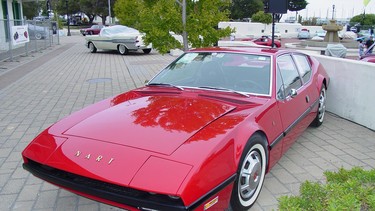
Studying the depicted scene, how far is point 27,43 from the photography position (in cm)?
1692

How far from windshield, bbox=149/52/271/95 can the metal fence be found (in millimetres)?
12190

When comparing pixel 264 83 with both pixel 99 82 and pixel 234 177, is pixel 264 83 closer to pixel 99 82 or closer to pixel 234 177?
pixel 234 177

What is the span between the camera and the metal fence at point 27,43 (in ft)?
45.9

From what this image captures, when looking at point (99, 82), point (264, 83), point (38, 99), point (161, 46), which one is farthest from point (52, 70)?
point (264, 83)

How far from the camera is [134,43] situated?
17766 millimetres

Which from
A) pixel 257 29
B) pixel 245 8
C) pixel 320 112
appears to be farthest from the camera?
pixel 245 8

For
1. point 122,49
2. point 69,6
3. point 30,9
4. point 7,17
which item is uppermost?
point 69,6

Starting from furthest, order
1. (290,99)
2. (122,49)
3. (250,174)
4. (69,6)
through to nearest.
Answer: (69,6) < (122,49) < (290,99) < (250,174)

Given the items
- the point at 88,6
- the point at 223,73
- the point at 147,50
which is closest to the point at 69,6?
the point at 88,6

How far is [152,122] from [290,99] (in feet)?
5.95

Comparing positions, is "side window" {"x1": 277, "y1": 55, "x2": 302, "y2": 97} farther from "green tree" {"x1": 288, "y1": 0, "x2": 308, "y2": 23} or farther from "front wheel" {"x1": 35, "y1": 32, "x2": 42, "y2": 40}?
"green tree" {"x1": 288, "y1": 0, "x2": 308, "y2": 23}

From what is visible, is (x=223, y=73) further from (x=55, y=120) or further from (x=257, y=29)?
(x=257, y=29)

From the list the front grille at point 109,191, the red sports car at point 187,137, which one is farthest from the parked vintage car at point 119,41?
the front grille at point 109,191

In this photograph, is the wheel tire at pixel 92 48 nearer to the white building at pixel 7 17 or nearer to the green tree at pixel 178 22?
the white building at pixel 7 17
